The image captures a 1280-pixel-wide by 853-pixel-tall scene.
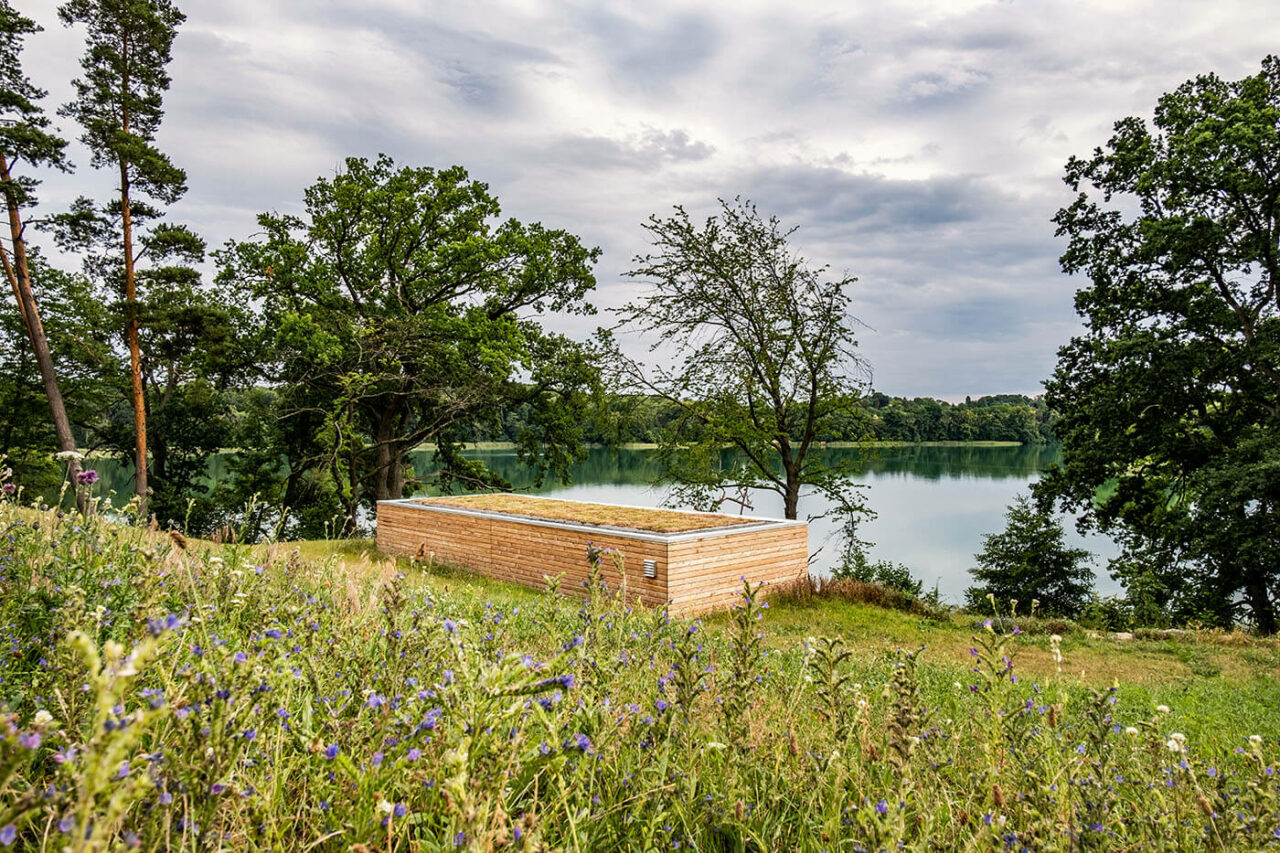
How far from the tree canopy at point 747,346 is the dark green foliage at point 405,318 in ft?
14.7

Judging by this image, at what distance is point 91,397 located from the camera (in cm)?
2194

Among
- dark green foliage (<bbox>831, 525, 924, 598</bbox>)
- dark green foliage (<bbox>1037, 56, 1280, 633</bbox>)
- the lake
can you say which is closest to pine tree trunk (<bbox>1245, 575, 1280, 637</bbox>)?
dark green foliage (<bbox>1037, 56, 1280, 633</bbox>)

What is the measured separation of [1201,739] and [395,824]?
6.01 m

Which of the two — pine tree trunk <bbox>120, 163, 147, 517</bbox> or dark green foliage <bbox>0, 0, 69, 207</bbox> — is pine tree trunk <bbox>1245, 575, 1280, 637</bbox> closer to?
pine tree trunk <bbox>120, 163, 147, 517</bbox>

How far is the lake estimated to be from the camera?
1975cm

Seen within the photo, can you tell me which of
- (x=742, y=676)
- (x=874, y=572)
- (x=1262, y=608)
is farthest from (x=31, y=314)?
(x=1262, y=608)

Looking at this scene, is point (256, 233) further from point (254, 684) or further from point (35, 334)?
point (254, 684)

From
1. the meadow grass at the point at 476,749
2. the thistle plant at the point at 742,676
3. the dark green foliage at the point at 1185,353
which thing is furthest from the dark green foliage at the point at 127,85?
the dark green foliage at the point at 1185,353

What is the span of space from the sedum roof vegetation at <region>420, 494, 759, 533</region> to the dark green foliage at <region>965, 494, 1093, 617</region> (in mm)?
8840

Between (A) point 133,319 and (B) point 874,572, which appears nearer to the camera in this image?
(B) point 874,572

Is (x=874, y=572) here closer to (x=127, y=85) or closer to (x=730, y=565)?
(x=730, y=565)

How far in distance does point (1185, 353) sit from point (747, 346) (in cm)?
885

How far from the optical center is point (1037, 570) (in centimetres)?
1742

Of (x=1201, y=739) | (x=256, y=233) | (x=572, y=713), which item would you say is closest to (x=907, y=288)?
(x=1201, y=739)
